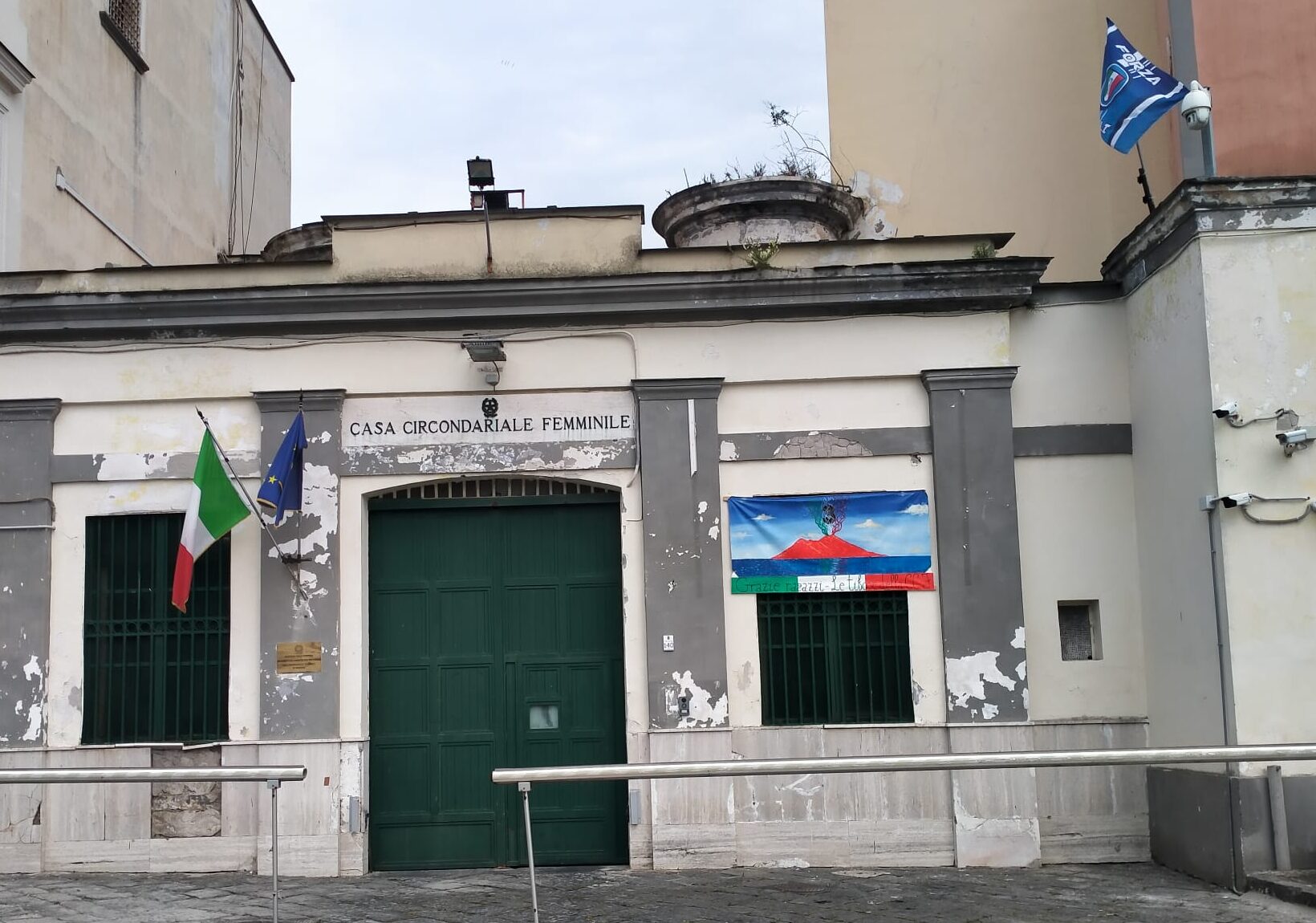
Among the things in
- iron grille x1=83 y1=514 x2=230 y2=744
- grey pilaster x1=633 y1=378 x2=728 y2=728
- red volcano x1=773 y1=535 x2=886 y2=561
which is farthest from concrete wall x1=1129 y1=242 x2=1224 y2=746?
iron grille x1=83 y1=514 x2=230 y2=744

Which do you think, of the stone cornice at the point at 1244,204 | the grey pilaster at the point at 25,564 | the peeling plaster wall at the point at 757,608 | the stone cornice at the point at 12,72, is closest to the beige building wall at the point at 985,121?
the stone cornice at the point at 1244,204

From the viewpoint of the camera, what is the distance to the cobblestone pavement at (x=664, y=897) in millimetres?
8141

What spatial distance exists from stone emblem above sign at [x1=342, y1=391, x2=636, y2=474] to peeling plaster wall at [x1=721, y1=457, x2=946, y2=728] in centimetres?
104

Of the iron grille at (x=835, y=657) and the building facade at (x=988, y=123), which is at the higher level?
the building facade at (x=988, y=123)

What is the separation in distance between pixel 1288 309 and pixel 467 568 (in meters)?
6.43

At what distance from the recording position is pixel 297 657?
994 cm

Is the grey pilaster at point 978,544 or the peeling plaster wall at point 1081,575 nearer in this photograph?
the grey pilaster at point 978,544

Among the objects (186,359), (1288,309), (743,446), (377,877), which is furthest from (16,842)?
(1288,309)

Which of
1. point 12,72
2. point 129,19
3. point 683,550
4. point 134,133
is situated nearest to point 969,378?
point 683,550

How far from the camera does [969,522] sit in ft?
32.9

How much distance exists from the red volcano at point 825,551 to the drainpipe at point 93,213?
855 centimetres

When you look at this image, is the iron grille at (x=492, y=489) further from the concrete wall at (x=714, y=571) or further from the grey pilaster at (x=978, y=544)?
the grey pilaster at (x=978, y=544)

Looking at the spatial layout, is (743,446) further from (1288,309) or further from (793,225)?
(1288,309)

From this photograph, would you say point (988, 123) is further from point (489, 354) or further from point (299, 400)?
point (299, 400)
